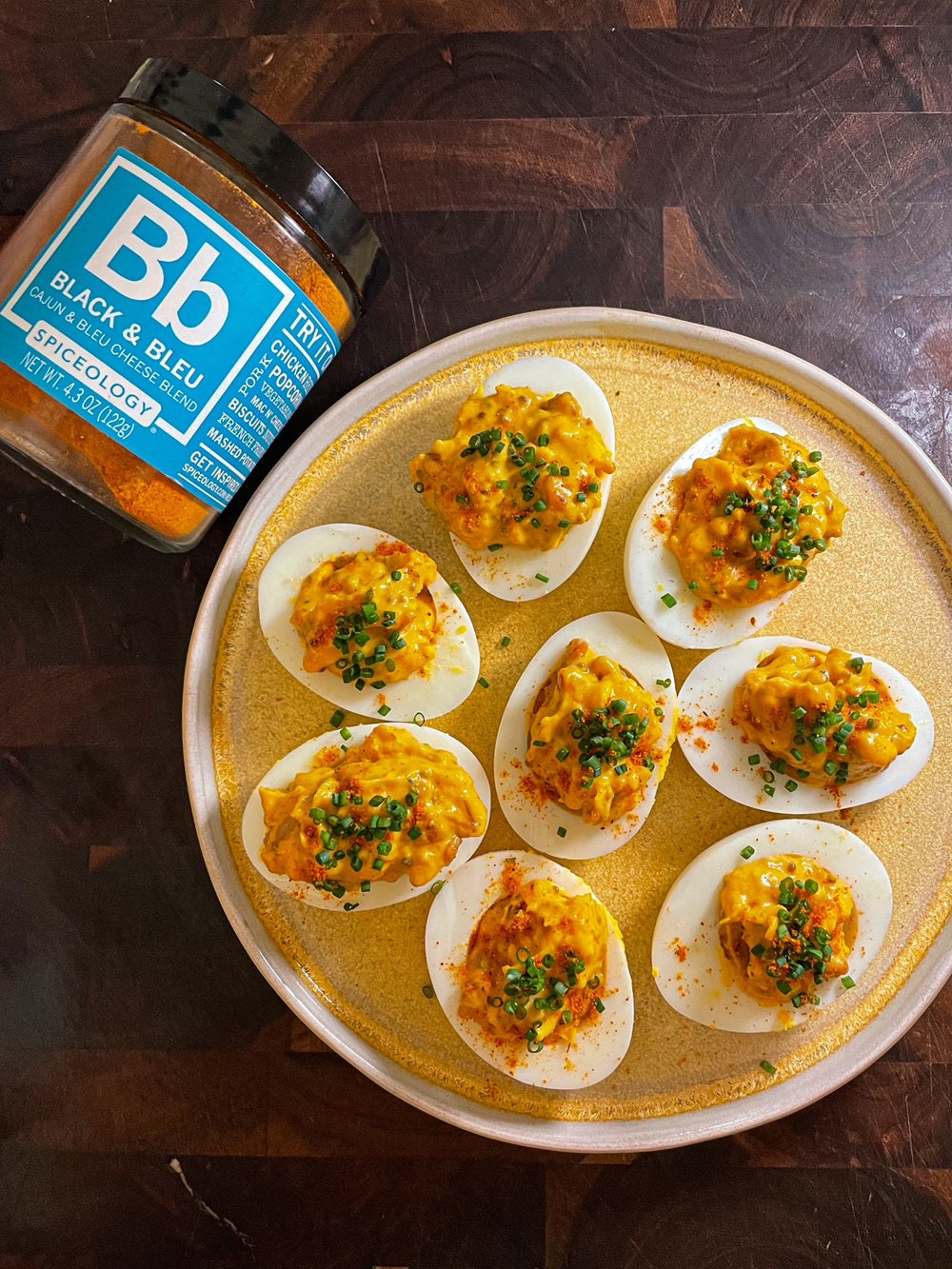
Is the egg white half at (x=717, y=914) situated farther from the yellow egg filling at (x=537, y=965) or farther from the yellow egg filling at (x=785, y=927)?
the yellow egg filling at (x=537, y=965)

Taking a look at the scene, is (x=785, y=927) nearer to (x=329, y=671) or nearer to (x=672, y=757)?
(x=672, y=757)

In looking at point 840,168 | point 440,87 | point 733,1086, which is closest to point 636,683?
point 733,1086

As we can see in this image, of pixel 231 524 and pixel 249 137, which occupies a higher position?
pixel 249 137

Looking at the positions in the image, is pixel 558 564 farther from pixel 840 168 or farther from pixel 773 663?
pixel 840 168

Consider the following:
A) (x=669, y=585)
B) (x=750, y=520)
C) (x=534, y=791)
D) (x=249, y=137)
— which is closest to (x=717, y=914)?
(x=534, y=791)

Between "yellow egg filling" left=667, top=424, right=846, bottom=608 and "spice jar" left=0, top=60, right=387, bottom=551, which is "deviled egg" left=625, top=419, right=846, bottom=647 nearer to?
"yellow egg filling" left=667, top=424, right=846, bottom=608

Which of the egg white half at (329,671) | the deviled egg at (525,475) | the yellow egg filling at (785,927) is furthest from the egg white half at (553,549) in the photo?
the yellow egg filling at (785,927)
